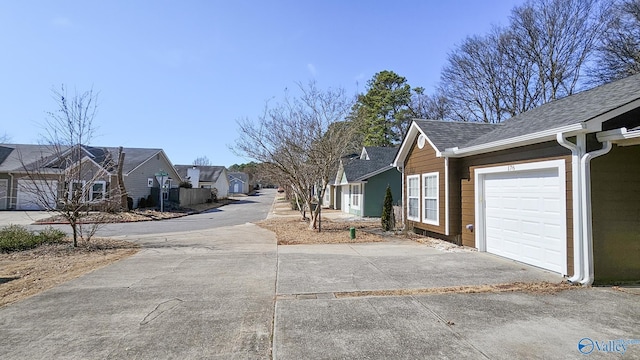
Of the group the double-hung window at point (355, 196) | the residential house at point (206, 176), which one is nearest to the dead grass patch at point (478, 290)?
the double-hung window at point (355, 196)

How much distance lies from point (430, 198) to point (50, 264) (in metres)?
10.7

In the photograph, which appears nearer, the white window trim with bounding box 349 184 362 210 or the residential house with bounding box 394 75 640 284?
the residential house with bounding box 394 75 640 284

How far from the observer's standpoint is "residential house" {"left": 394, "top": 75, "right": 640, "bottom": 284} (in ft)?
18.3

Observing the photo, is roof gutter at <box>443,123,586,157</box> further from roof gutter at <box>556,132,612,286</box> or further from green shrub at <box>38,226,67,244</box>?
green shrub at <box>38,226,67,244</box>

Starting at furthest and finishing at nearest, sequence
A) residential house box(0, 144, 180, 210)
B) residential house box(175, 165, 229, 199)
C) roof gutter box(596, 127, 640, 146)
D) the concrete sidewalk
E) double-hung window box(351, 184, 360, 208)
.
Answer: residential house box(175, 165, 229, 199)
residential house box(0, 144, 180, 210)
double-hung window box(351, 184, 360, 208)
the concrete sidewalk
roof gutter box(596, 127, 640, 146)

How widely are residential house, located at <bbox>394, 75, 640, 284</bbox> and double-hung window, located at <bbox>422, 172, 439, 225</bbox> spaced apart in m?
1.21

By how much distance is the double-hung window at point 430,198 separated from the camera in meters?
10.4

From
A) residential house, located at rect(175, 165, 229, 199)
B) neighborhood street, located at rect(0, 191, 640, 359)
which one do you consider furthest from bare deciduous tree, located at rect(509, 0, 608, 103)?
residential house, located at rect(175, 165, 229, 199)

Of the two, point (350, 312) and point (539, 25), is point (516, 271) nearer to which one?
point (350, 312)

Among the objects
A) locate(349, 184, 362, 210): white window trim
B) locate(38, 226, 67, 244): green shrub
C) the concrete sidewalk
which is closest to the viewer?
locate(38, 226, 67, 244): green shrub

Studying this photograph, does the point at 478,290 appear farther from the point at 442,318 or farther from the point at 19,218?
the point at 19,218

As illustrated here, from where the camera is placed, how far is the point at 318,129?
13086 millimetres

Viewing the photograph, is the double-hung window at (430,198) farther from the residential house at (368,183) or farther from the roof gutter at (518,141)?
the residential house at (368,183)

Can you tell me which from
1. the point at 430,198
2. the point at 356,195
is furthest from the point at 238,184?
the point at 430,198
